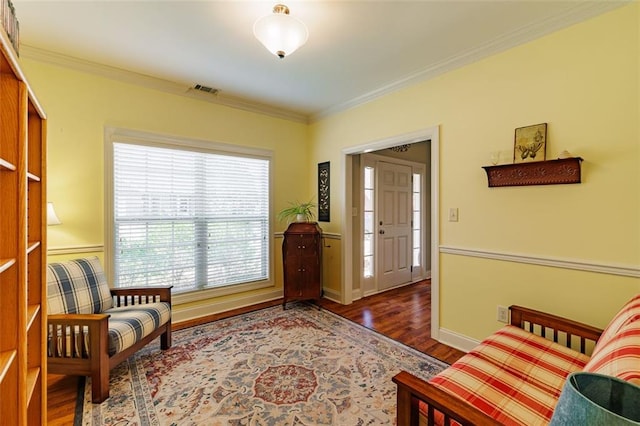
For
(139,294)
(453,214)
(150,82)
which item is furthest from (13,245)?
(453,214)

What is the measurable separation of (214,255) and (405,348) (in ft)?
7.70

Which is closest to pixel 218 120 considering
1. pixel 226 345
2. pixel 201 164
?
pixel 201 164

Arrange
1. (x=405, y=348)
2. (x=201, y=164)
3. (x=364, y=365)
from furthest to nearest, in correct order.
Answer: (x=201, y=164), (x=405, y=348), (x=364, y=365)

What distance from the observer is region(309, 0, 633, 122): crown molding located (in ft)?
6.09

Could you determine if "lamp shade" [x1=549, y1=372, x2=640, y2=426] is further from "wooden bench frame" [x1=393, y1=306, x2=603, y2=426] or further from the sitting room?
"wooden bench frame" [x1=393, y1=306, x2=603, y2=426]

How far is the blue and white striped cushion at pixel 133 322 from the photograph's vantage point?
6.39 ft

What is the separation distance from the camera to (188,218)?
326 centimetres

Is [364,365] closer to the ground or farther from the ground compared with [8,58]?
closer to the ground

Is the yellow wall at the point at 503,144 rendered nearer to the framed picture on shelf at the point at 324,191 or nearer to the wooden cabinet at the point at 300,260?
the framed picture on shelf at the point at 324,191

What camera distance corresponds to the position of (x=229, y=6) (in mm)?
1887

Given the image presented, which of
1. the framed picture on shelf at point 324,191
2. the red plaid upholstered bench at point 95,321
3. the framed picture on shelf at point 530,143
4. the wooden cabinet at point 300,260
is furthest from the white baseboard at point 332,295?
the framed picture on shelf at point 530,143

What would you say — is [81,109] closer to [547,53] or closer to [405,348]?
[405,348]

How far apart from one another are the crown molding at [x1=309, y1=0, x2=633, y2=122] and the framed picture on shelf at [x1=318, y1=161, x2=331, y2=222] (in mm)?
1132

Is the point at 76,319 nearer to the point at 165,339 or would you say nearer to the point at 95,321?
the point at 95,321
